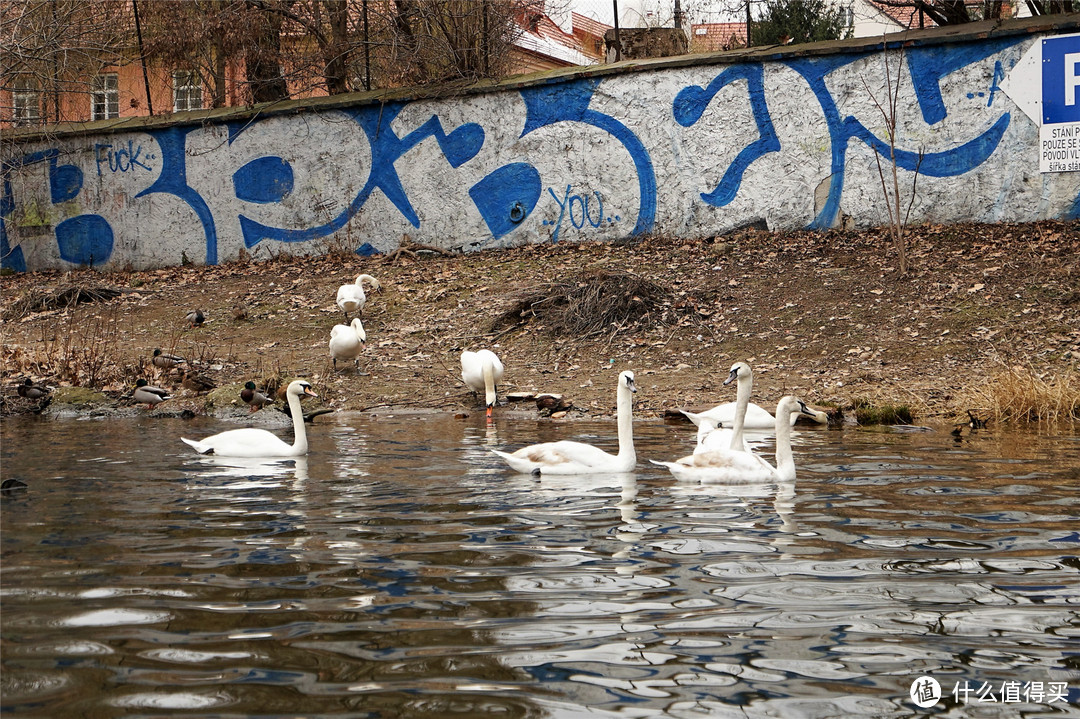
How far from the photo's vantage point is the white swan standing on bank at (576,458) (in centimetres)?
730

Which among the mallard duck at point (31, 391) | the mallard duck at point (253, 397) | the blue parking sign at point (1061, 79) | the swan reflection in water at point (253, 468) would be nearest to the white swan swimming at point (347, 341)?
the mallard duck at point (253, 397)

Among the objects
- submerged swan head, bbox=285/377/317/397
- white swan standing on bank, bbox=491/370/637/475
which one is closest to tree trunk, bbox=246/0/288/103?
submerged swan head, bbox=285/377/317/397

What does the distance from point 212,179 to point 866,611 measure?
62.2 feet

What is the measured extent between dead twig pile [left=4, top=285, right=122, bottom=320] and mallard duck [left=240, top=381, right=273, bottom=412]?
7.97 metres

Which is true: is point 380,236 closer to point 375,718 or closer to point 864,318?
point 864,318

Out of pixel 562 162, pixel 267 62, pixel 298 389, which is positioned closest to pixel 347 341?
pixel 298 389

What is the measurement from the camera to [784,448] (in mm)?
7066

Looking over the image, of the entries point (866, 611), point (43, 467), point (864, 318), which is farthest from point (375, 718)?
point (864, 318)

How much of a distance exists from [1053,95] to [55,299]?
50.2 feet

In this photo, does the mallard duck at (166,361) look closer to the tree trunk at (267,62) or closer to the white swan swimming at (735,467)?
the white swan swimming at (735,467)

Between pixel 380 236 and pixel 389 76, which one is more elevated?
pixel 389 76

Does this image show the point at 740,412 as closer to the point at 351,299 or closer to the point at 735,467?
the point at 735,467

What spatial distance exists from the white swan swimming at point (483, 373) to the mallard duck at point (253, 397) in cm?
205

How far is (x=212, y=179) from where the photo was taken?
20828 millimetres
